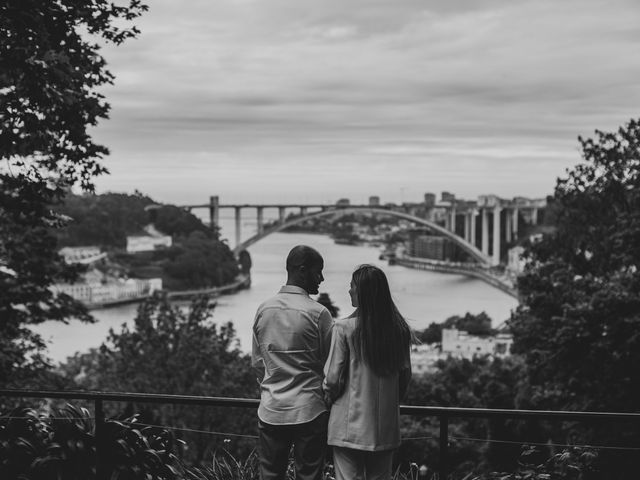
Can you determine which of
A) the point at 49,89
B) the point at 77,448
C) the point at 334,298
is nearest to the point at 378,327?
the point at 77,448

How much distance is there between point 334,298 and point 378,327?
112 feet

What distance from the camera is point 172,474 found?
3.30 meters

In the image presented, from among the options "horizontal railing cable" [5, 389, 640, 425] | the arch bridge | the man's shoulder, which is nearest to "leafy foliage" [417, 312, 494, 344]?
the arch bridge

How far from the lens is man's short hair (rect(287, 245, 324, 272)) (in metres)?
2.58

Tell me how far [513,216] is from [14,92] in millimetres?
64696

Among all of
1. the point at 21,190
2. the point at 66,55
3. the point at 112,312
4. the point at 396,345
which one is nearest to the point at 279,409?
the point at 396,345

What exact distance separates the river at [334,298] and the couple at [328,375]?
28.2m

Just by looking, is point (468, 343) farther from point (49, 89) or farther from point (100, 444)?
point (100, 444)

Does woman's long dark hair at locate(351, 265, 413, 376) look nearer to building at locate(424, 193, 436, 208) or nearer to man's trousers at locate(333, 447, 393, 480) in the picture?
man's trousers at locate(333, 447, 393, 480)

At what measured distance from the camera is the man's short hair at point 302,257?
2582mm

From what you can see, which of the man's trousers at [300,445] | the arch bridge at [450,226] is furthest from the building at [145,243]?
the man's trousers at [300,445]

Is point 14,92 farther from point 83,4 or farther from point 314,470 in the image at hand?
point 314,470

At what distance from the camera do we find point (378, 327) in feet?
7.91

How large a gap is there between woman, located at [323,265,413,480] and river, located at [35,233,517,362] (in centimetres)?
2825
